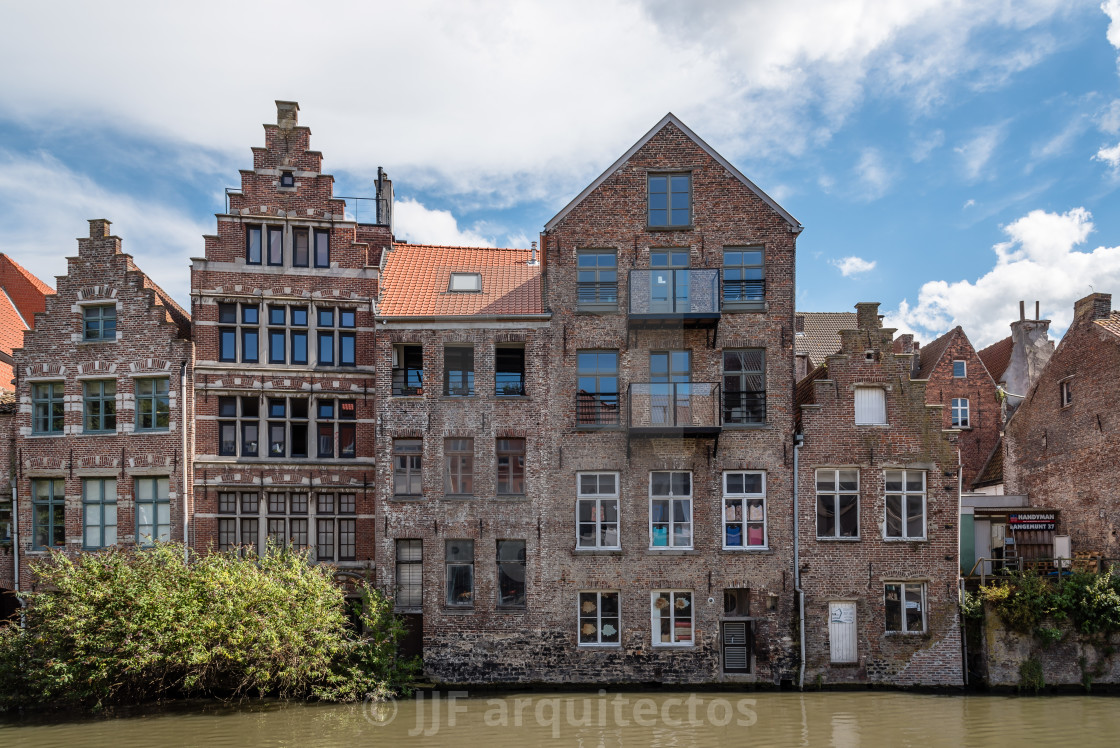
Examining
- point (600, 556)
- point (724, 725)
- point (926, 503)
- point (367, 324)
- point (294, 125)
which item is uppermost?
point (294, 125)

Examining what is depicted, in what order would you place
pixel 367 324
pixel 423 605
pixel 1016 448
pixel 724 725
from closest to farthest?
1. pixel 724 725
2. pixel 423 605
3. pixel 367 324
4. pixel 1016 448

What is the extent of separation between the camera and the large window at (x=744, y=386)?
68.4 ft

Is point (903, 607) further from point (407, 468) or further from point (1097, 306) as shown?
point (407, 468)

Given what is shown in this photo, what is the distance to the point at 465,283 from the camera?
22250mm

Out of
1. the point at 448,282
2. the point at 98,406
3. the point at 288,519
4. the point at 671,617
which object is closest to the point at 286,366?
the point at 288,519

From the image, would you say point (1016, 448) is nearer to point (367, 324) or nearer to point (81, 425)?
point (367, 324)

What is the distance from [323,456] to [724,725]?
40.2ft

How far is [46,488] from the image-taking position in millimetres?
21578

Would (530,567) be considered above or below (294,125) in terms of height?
below

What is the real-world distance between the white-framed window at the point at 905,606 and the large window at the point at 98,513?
2052 centimetres

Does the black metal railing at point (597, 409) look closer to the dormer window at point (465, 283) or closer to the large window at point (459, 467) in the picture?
the large window at point (459, 467)

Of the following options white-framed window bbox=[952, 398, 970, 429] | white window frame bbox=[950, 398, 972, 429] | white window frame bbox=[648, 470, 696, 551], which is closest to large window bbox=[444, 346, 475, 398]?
white window frame bbox=[648, 470, 696, 551]

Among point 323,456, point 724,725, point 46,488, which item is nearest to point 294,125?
point 323,456

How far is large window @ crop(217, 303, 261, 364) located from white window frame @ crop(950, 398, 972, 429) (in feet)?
89.6
